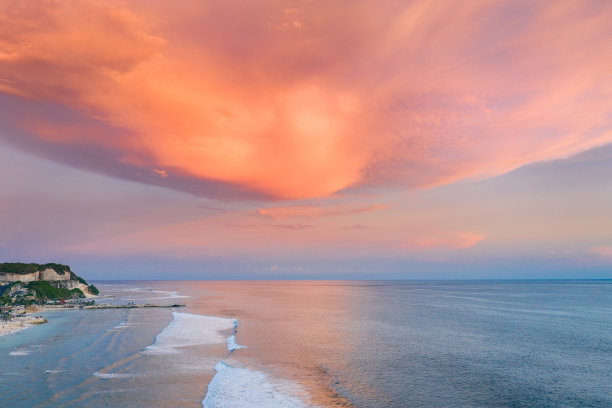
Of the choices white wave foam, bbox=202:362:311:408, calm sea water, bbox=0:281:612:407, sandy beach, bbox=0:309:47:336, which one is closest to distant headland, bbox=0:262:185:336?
sandy beach, bbox=0:309:47:336

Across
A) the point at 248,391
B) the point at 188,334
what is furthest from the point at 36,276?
the point at 248,391

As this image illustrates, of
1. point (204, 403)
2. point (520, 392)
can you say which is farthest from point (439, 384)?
point (204, 403)

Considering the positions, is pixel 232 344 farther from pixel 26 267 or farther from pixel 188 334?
pixel 26 267

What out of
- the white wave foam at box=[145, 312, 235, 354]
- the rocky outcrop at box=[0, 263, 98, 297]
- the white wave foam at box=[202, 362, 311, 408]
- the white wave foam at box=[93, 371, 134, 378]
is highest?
the rocky outcrop at box=[0, 263, 98, 297]

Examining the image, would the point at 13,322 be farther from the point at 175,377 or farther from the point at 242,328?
the point at 175,377

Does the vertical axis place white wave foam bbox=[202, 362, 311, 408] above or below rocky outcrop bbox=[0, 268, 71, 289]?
below

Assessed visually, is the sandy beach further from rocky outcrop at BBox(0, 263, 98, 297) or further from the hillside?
rocky outcrop at BBox(0, 263, 98, 297)

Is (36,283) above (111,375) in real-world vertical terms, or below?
above
